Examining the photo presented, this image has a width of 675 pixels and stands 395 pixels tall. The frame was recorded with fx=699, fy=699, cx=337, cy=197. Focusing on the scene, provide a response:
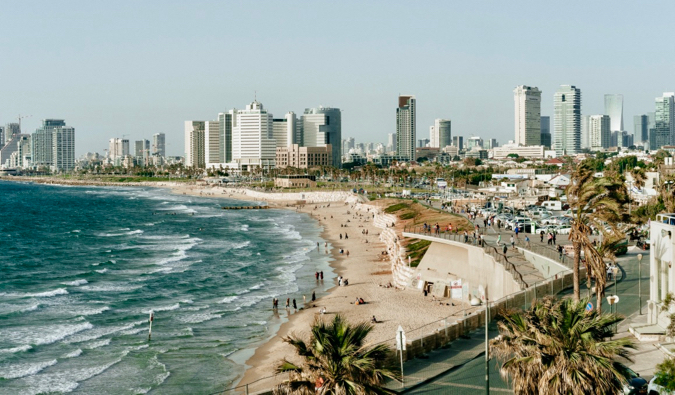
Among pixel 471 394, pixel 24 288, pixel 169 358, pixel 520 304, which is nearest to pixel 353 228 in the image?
pixel 24 288

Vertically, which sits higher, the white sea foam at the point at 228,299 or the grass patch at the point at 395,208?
the grass patch at the point at 395,208

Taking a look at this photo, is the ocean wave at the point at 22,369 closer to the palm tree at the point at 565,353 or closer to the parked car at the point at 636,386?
the palm tree at the point at 565,353

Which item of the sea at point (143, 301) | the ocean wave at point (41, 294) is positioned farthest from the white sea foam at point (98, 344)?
the ocean wave at point (41, 294)

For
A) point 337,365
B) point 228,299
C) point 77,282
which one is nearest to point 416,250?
point 228,299

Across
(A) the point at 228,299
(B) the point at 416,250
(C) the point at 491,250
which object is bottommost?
(A) the point at 228,299

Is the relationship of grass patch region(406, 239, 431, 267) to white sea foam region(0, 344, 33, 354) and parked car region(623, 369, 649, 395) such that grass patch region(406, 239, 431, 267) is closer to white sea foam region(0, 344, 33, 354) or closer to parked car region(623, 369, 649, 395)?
white sea foam region(0, 344, 33, 354)

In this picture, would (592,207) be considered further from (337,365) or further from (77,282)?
(77,282)
